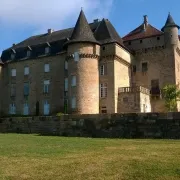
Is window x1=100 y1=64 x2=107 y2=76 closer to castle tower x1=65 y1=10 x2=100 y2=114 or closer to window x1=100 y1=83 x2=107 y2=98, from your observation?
castle tower x1=65 y1=10 x2=100 y2=114

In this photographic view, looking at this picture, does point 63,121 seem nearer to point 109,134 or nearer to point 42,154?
point 109,134

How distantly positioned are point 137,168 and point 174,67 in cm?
3502

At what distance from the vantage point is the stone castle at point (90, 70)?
38.8m

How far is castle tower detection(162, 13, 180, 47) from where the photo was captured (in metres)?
42.2

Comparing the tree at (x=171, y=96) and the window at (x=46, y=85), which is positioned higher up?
the window at (x=46, y=85)

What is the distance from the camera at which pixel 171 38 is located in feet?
138

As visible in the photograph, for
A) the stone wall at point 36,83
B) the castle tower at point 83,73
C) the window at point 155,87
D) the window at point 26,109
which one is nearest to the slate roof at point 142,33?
the window at point 155,87

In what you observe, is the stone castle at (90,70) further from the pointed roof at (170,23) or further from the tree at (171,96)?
the tree at (171,96)

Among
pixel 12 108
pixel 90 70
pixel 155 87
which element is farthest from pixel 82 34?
pixel 12 108

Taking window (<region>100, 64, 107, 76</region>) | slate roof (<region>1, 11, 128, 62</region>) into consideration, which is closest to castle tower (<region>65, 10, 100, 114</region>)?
slate roof (<region>1, 11, 128, 62</region>)

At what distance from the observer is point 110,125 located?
69.7 feet

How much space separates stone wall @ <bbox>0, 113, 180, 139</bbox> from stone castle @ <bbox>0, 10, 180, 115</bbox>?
12220mm

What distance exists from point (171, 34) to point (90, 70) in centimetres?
1223

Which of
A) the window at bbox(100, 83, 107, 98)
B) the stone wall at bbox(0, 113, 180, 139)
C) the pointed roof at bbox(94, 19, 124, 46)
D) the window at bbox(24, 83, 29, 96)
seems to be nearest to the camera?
the stone wall at bbox(0, 113, 180, 139)
